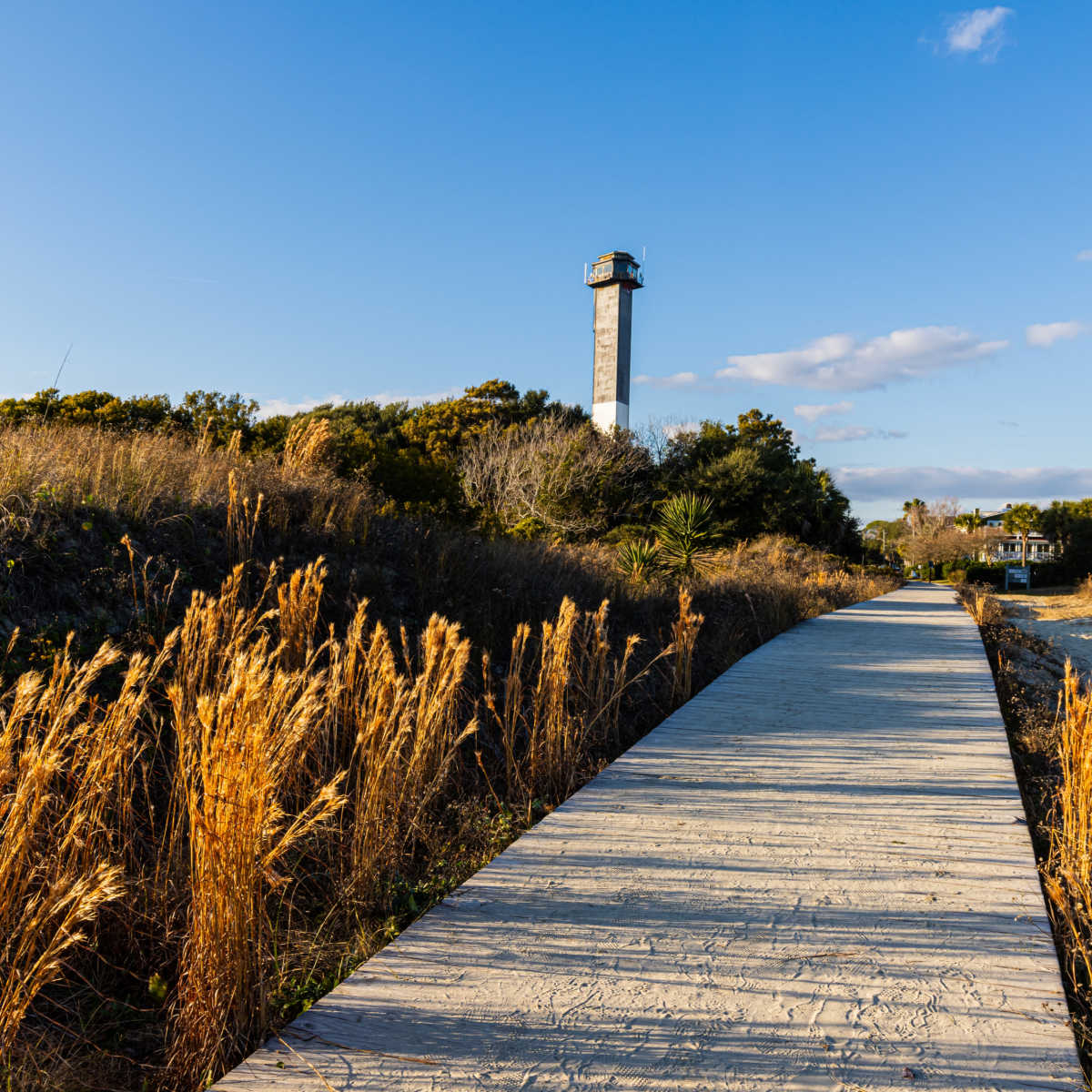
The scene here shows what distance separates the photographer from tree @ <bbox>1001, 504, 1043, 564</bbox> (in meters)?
46.8

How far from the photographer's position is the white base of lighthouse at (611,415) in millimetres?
29844

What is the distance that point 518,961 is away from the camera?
2.24 meters

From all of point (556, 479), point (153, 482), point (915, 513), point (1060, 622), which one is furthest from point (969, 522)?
point (153, 482)

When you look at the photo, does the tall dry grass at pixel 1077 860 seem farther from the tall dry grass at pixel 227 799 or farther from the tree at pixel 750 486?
the tree at pixel 750 486

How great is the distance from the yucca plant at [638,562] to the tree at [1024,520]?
142 feet

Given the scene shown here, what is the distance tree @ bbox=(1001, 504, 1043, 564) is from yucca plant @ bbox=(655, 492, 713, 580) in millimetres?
42007

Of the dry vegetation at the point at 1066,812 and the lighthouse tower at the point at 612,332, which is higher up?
the lighthouse tower at the point at 612,332

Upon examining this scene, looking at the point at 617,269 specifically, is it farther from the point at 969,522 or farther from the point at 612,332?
the point at 969,522

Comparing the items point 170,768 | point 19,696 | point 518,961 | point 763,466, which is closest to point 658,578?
point 170,768

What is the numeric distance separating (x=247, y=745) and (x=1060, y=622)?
26.6m

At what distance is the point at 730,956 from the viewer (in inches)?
90.0

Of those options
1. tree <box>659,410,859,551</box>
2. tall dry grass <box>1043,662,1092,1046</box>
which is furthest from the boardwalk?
tree <box>659,410,859,551</box>

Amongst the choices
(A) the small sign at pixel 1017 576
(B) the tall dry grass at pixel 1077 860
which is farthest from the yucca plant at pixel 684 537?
(A) the small sign at pixel 1017 576

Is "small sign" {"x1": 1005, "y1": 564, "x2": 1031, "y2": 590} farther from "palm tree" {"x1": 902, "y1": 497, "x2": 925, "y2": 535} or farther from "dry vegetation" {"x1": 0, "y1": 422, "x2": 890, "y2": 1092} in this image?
"dry vegetation" {"x1": 0, "y1": 422, "x2": 890, "y2": 1092}
